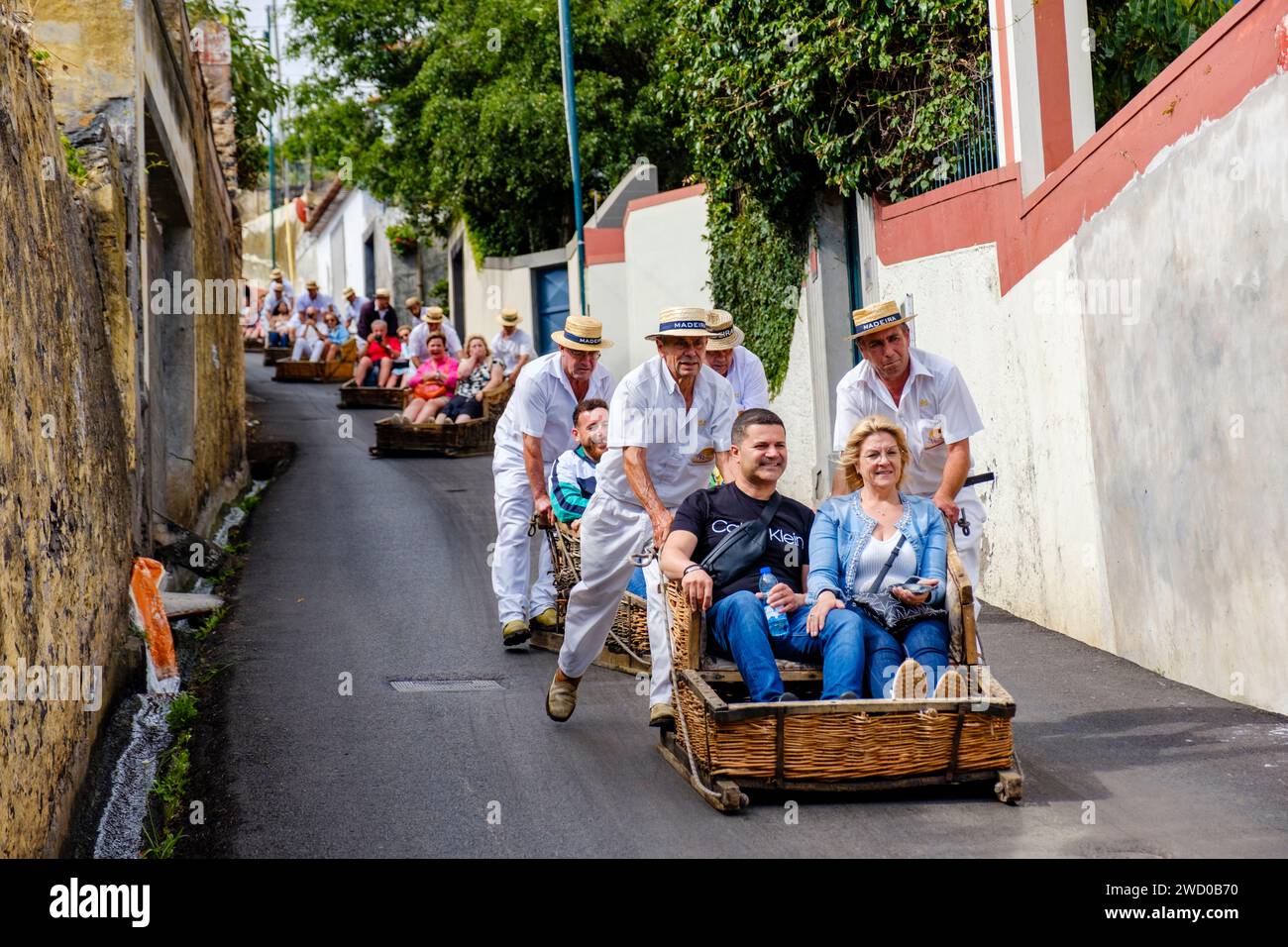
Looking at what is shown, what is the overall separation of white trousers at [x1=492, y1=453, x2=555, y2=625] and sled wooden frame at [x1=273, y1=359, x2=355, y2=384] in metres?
21.2

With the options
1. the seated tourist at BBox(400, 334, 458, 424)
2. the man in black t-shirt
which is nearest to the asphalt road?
the man in black t-shirt

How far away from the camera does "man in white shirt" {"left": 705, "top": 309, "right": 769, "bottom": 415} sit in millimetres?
9133

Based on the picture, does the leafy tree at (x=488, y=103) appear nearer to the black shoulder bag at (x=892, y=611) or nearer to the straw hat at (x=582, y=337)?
the straw hat at (x=582, y=337)

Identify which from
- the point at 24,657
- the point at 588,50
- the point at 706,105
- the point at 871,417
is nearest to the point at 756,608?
the point at 871,417

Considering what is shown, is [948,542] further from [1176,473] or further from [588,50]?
[588,50]

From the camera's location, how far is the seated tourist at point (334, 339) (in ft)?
101

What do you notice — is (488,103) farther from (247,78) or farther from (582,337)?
(582,337)

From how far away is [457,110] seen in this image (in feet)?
94.5

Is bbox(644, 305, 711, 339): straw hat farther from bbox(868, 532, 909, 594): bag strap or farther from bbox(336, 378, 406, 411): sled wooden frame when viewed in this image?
bbox(336, 378, 406, 411): sled wooden frame

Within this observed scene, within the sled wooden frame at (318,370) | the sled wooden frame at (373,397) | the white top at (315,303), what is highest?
the white top at (315,303)

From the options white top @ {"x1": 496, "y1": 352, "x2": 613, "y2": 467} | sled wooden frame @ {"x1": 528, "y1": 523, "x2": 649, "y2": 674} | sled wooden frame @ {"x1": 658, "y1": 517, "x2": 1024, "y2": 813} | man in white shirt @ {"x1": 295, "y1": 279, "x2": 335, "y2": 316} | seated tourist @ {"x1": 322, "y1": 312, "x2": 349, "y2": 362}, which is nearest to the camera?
sled wooden frame @ {"x1": 658, "y1": 517, "x2": 1024, "y2": 813}

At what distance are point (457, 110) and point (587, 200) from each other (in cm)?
293

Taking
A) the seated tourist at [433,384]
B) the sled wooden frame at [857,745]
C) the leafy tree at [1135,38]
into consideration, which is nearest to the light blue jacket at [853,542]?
the sled wooden frame at [857,745]

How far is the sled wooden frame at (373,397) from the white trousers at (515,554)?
15027mm
